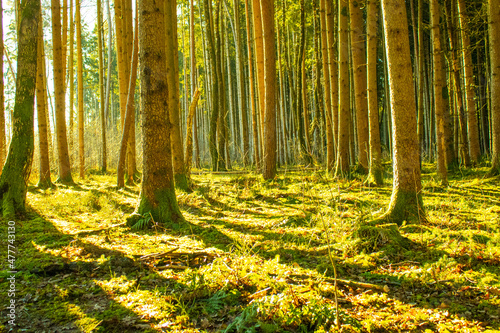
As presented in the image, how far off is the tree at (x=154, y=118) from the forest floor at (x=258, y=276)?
291 millimetres

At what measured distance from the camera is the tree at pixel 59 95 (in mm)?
9070

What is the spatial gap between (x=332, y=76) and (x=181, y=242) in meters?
6.92

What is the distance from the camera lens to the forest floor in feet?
7.70

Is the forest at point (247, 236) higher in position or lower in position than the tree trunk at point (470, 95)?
lower

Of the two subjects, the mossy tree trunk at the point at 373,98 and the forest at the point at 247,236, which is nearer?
the forest at the point at 247,236

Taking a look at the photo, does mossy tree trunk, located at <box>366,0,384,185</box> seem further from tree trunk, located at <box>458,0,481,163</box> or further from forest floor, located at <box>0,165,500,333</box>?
tree trunk, located at <box>458,0,481,163</box>

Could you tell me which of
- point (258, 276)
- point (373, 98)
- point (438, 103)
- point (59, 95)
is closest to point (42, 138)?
point (59, 95)

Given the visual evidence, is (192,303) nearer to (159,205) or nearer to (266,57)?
(159,205)

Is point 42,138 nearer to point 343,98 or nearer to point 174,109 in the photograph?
point 174,109

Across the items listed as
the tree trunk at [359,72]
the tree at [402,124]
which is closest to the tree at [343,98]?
the tree trunk at [359,72]

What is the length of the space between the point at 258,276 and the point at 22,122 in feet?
14.8

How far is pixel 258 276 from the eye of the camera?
296cm

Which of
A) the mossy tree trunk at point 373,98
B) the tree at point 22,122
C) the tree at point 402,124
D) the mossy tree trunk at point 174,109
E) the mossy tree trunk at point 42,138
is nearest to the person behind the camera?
the tree at point 402,124

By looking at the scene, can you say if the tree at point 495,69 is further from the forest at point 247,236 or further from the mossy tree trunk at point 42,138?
the mossy tree trunk at point 42,138
